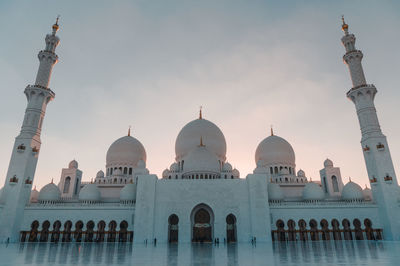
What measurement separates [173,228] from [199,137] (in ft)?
40.9

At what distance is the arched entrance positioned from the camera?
2497 centimetres

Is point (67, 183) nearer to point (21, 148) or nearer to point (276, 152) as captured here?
point (21, 148)

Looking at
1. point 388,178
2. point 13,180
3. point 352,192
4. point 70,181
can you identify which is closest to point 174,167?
point 70,181

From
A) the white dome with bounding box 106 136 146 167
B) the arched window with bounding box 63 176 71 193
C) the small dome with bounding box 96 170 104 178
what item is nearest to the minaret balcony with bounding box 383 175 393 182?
the white dome with bounding box 106 136 146 167

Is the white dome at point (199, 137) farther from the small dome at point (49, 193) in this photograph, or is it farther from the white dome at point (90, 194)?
the small dome at point (49, 193)

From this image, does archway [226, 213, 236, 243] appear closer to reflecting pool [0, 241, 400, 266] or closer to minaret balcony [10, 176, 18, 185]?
reflecting pool [0, 241, 400, 266]

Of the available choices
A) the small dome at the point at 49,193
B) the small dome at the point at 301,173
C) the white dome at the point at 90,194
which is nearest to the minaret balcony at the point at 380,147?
the small dome at the point at 301,173

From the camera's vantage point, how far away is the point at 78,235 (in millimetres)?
25359

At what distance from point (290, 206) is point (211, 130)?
1413 cm

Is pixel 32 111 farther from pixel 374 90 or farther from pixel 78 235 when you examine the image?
pixel 374 90

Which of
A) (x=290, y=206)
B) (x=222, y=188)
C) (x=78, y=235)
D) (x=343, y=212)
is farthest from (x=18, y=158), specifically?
(x=343, y=212)

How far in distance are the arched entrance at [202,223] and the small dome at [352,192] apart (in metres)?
14.7

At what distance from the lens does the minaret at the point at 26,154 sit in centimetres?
2391

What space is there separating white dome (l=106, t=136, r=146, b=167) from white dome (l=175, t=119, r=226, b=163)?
600cm
